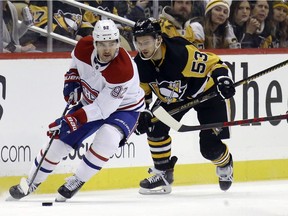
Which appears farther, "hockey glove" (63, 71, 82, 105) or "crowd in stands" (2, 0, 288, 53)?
"crowd in stands" (2, 0, 288, 53)

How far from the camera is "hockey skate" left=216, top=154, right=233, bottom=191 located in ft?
19.8

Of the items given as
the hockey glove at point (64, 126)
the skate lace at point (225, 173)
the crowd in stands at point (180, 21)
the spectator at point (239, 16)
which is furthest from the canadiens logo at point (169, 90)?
the spectator at point (239, 16)

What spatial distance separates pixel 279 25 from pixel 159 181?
1.74 m

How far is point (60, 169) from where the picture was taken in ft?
20.0

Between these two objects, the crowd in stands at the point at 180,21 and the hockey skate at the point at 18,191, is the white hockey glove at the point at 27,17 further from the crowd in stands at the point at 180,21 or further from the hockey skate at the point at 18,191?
the hockey skate at the point at 18,191

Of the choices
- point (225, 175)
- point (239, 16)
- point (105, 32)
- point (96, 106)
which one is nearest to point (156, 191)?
point (225, 175)

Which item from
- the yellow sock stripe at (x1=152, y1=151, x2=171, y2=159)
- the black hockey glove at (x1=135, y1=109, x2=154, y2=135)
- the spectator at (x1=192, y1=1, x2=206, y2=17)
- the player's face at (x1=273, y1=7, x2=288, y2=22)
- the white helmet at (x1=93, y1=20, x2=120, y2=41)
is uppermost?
the spectator at (x1=192, y1=1, x2=206, y2=17)

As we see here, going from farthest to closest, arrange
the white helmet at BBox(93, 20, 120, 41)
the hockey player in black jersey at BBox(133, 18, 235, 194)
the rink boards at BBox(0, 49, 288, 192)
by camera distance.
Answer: the rink boards at BBox(0, 49, 288, 192)
the hockey player in black jersey at BBox(133, 18, 235, 194)
the white helmet at BBox(93, 20, 120, 41)

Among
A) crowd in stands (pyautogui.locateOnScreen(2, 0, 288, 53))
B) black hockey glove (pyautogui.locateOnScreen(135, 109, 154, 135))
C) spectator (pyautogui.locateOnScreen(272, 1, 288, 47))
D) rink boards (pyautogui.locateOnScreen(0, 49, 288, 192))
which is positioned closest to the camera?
black hockey glove (pyautogui.locateOnScreen(135, 109, 154, 135))

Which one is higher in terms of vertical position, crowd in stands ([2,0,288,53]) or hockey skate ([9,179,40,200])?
crowd in stands ([2,0,288,53])

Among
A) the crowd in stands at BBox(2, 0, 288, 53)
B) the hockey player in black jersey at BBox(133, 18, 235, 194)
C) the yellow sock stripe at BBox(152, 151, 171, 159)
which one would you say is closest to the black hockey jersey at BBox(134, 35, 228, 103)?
the hockey player in black jersey at BBox(133, 18, 235, 194)

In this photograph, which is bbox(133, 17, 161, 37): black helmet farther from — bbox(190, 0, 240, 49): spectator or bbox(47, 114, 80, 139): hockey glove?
bbox(190, 0, 240, 49): spectator

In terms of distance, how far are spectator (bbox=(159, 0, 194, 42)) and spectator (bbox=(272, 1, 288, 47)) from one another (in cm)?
72

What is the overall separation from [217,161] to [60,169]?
98 cm
